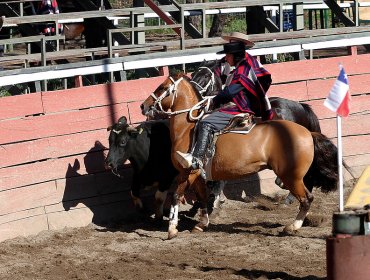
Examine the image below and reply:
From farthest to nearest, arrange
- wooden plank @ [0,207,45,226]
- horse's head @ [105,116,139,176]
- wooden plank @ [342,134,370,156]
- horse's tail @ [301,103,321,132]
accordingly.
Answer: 1. wooden plank @ [342,134,370,156]
2. horse's tail @ [301,103,321,132]
3. horse's head @ [105,116,139,176]
4. wooden plank @ [0,207,45,226]

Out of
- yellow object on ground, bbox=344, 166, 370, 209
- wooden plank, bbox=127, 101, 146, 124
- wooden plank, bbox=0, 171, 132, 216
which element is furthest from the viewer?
wooden plank, bbox=127, 101, 146, 124

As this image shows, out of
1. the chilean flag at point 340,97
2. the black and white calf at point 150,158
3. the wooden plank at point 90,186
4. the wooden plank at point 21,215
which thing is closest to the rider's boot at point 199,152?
the black and white calf at point 150,158

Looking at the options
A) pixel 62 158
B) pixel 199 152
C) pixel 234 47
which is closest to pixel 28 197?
pixel 62 158

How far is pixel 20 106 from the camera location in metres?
12.0

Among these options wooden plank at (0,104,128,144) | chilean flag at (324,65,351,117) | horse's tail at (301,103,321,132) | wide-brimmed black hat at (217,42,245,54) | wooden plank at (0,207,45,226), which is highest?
wide-brimmed black hat at (217,42,245,54)

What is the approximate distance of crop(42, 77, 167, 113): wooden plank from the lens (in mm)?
12297

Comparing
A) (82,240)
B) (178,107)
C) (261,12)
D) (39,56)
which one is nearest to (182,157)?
(178,107)

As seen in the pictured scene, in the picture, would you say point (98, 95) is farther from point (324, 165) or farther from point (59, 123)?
point (324, 165)

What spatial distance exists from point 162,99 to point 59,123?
1.50 m

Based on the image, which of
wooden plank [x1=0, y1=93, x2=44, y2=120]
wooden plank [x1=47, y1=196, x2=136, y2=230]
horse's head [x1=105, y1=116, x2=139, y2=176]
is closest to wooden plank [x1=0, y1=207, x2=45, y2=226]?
wooden plank [x1=47, y1=196, x2=136, y2=230]

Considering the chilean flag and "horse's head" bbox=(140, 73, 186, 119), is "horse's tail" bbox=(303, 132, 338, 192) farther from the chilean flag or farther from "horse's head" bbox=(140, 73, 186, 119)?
the chilean flag

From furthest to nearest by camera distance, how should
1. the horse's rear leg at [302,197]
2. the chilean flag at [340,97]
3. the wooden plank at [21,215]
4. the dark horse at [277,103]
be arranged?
the dark horse at [277,103]
the wooden plank at [21,215]
the horse's rear leg at [302,197]
the chilean flag at [340,97]

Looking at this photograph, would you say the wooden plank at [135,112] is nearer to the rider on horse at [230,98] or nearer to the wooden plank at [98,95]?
the wooden plank at [98,95]

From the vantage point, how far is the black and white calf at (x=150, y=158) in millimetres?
12281
